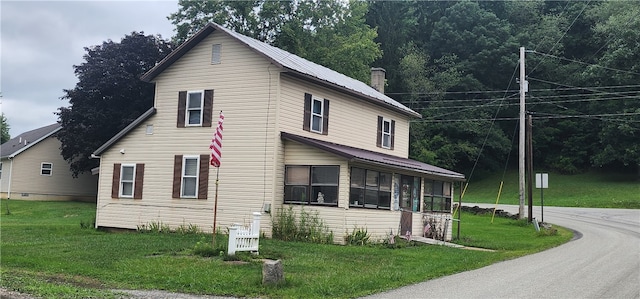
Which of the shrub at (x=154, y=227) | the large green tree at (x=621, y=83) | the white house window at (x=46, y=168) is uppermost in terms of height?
the large green tree at (x=621, y=83)

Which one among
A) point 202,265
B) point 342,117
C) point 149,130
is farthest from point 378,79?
point 202,265

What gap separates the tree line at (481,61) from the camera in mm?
44000

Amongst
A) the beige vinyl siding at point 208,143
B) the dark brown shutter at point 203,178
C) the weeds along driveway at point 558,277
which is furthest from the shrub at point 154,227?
the weeds along driveway at point 558,277

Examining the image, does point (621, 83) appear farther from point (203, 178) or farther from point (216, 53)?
point (203, 178)

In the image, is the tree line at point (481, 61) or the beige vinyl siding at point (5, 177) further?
the tree line at point (481, 61)

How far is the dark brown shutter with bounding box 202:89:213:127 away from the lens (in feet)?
70.9

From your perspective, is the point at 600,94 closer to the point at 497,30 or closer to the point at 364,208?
the point at 497,30

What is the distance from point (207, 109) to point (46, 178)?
27007 millimetres

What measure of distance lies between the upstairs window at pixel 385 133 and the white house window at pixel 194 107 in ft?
25.2

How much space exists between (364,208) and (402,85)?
36.3 m

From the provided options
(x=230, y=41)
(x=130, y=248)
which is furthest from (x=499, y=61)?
(x=130, y=248)

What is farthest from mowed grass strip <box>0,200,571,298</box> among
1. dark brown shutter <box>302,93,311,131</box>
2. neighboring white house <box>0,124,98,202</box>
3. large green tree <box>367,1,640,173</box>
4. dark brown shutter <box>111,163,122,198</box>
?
large green tree <box>367,1,640,173</box>

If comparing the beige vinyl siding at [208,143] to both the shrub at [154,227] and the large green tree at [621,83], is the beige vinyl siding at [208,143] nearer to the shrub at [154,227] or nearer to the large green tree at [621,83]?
the shrub at [154,227]

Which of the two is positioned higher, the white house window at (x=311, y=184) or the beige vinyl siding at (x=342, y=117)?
the beige vinyl siding at (x=342, y=117)
